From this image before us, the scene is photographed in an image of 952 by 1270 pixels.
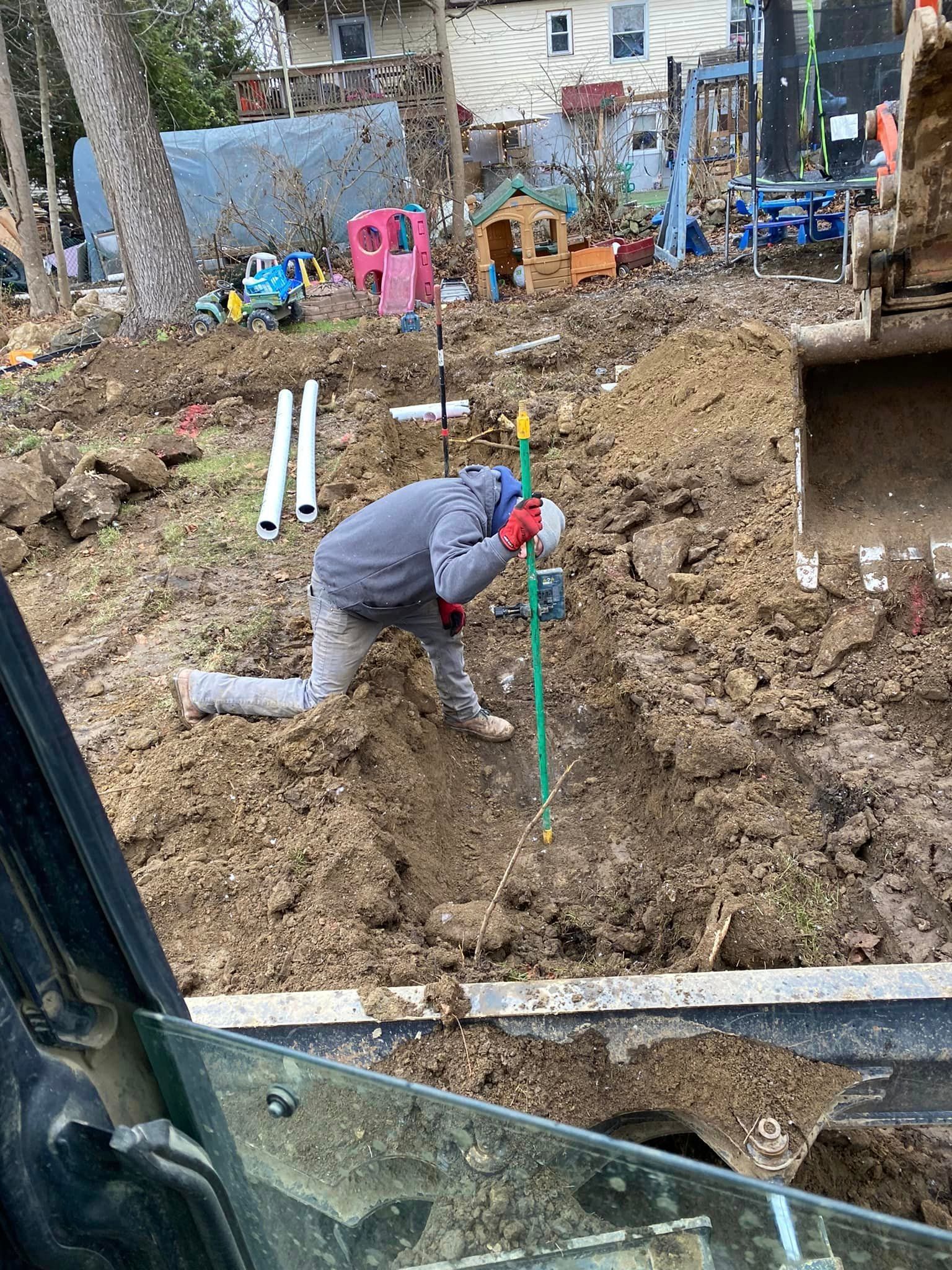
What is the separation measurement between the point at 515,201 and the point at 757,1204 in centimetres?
1426

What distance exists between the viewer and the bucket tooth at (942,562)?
395cm

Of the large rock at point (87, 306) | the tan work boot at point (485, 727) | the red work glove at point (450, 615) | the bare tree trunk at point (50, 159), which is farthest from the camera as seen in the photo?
the bare tree trunk at point (50, 159)

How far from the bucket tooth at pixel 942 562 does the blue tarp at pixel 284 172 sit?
15884mm

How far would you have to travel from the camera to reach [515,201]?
43.5 ft

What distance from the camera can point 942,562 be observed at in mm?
3971

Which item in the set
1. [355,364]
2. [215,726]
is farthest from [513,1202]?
[355,364]

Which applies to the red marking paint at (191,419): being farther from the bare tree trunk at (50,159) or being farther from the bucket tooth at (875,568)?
the bare tree trunk at (50,159)

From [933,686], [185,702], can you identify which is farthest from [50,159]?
[933,686]

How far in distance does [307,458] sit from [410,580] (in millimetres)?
3925

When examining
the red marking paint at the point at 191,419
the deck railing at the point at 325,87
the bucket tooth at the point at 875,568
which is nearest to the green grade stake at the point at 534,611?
the bucket tooth at the point at 875,568

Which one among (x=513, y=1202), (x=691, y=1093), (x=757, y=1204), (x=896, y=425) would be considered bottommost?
(x=691, y=1093)

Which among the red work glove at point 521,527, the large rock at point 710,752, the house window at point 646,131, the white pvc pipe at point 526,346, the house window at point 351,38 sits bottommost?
the large rock at point 710,752

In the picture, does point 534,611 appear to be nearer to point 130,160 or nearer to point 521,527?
point 521,527

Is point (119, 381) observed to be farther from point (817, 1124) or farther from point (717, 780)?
point (817, 1124)
